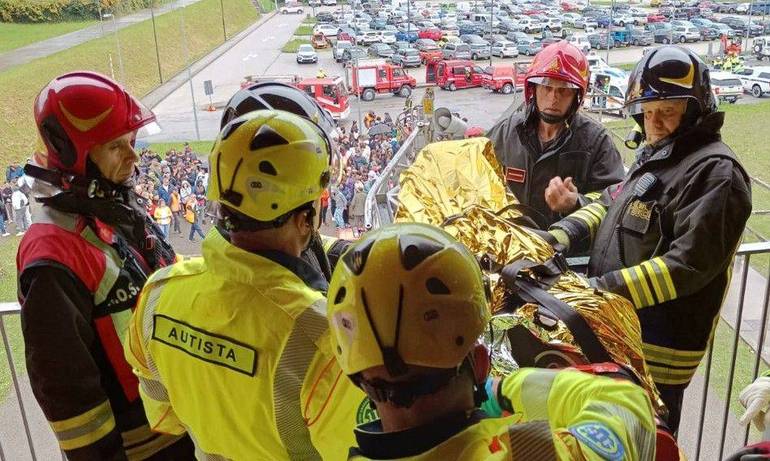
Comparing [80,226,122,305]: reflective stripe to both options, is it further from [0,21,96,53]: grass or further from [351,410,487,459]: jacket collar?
[0,21,96,53]: grass

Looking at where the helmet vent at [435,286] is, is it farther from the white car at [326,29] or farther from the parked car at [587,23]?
the parked car at [587,23]

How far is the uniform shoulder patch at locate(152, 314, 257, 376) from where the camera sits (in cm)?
116

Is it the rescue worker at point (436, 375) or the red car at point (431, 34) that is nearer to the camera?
the rescue worker at point (436, 375)

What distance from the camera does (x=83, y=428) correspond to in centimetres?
159

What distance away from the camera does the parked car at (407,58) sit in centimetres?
1869

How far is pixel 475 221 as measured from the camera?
1804 mm

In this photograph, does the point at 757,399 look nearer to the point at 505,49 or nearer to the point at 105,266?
the point at 105,266

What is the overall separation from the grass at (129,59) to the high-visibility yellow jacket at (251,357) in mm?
3119

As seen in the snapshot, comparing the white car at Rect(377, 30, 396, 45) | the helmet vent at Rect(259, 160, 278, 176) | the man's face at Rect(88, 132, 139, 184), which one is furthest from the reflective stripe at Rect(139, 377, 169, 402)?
the white car at Rect(377, 30, 396, 45)

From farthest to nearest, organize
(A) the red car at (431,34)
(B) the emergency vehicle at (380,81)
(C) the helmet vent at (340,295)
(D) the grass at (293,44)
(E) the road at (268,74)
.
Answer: (A) the red car at (431,34) → (D) the grass at (293,44) → (B) the emergency vehicle at (380,81) → (E) the road at (268,74) → (C) the helmet vent at (340,295)

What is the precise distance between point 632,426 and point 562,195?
1.43m

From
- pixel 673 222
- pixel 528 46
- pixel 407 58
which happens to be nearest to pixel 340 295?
pixel 673 222

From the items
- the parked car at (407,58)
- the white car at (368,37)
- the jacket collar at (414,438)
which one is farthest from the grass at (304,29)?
the jacket collar at (414,438)

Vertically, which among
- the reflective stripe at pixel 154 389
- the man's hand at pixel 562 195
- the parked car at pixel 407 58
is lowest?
the parked car at pixel 407 58
